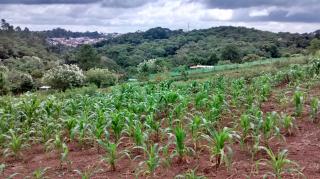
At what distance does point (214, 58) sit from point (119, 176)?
38.4 meters

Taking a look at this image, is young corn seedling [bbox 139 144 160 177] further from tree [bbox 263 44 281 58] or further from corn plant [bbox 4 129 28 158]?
tree [bbox 263 44 281 58]

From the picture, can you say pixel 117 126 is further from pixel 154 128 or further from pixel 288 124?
pixel 288 124

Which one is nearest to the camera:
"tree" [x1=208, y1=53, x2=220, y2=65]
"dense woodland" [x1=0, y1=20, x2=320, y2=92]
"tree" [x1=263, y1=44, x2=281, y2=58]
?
"dense woodland" [x1=0, y1=20, x2=320, y2=92]

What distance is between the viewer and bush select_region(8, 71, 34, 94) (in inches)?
1473

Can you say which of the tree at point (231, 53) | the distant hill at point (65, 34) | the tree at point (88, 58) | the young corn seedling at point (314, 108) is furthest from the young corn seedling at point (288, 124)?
the distant hill at point (65, 34)

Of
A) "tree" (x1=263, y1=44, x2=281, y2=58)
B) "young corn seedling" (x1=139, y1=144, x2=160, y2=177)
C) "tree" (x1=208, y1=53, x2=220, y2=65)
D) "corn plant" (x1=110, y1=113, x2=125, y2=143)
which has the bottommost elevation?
"tree" (x1=208, y1=53, x2=220, y2=65)

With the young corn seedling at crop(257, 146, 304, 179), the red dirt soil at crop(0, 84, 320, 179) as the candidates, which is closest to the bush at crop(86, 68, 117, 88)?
the red dirt soil at crop(0, 84, 320, 179)

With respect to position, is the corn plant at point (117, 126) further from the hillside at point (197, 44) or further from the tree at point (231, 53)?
the hillside at point (197, 44)

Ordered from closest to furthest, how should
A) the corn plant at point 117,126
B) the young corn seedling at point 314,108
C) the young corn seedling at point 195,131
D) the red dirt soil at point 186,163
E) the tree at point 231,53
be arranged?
the red dirt soil at point 186,163 < the young corn seedling at point 195,131 < the corn plant at point 117,126 < the young corn seedling at point 314,108 < the tree at point 231,53

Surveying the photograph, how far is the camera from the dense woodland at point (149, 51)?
40475mm

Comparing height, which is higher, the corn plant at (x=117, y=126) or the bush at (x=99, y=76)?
the corn plant at (x=117, y=126)

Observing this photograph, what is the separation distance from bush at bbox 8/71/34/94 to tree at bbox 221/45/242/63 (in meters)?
18.0

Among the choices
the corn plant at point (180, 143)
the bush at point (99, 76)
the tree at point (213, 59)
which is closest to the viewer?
the corn plant at point (180, 143)

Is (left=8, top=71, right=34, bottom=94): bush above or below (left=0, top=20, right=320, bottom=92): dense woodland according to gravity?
below
